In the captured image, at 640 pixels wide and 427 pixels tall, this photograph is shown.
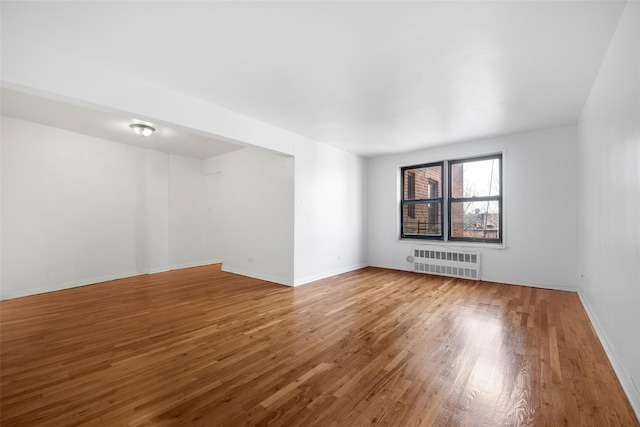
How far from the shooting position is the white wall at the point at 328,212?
493 centimetres

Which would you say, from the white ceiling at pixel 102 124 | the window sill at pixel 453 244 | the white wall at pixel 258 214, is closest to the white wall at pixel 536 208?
the window sill at pixel 453 244

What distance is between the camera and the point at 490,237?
5156 mm

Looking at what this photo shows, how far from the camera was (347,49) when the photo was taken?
93.1 inches

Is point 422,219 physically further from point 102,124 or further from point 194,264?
point 102,124

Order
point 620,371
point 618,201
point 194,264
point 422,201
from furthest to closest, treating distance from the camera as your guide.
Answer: point 194,264
point 422,201
point 618,201
point 620,371

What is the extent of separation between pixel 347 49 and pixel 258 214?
12.3 ft

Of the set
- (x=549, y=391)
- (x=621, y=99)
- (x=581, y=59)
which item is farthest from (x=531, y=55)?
(x=549, y=391)

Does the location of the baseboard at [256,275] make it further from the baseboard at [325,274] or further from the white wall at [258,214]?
the baseboard at [325,274]

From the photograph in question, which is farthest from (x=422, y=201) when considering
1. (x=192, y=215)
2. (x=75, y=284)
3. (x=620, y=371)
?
(x=75, y=284)

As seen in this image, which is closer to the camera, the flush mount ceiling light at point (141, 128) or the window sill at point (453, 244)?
the flush mount ceiling light at point (141, 128)

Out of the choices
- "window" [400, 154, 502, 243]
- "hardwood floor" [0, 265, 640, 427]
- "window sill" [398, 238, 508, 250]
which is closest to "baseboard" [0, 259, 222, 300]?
"hardwood floor" [0, 265, 640, 427]

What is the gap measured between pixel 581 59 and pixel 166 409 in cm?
439

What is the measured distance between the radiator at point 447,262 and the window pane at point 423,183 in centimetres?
123

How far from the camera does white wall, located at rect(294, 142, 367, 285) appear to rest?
4930 mm
